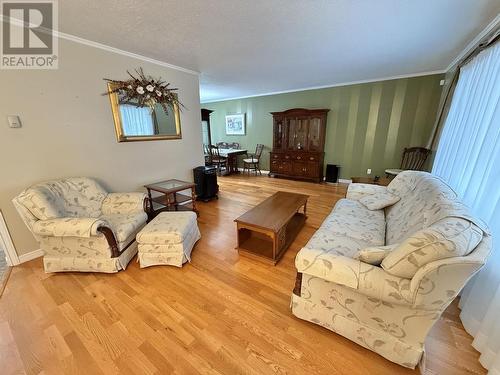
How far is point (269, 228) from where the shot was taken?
1978 mm

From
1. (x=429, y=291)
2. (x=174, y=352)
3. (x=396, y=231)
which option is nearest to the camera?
(x=429, y=291)

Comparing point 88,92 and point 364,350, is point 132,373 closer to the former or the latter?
point 364,350

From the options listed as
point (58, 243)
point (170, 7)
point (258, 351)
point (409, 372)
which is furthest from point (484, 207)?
point (58, 243)

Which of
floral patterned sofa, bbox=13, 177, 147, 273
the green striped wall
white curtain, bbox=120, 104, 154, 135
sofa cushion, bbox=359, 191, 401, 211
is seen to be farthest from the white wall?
the green striped wall

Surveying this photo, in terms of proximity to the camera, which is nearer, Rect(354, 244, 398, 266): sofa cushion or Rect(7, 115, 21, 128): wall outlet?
Rect(354, 244, 398, 266): sofa cushion

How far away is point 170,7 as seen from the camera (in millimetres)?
1763

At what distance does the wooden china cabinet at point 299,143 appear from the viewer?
5.14 metres

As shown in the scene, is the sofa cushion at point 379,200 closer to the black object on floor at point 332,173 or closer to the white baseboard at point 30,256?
the black object on floor at point 332,173

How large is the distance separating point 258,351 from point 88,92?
10.7ft

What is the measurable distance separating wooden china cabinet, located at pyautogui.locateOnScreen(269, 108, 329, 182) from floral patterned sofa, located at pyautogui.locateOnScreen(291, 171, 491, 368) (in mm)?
3658

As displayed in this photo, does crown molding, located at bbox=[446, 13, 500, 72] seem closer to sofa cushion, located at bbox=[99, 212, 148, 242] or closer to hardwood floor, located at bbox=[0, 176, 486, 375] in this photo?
hardwood floor, located at bbox=[0, 176, 486, 375]

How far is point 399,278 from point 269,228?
1.10 meters

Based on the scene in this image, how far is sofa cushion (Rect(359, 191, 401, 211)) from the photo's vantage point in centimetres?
229

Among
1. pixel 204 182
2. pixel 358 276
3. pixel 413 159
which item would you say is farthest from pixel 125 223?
pixel 413 159
